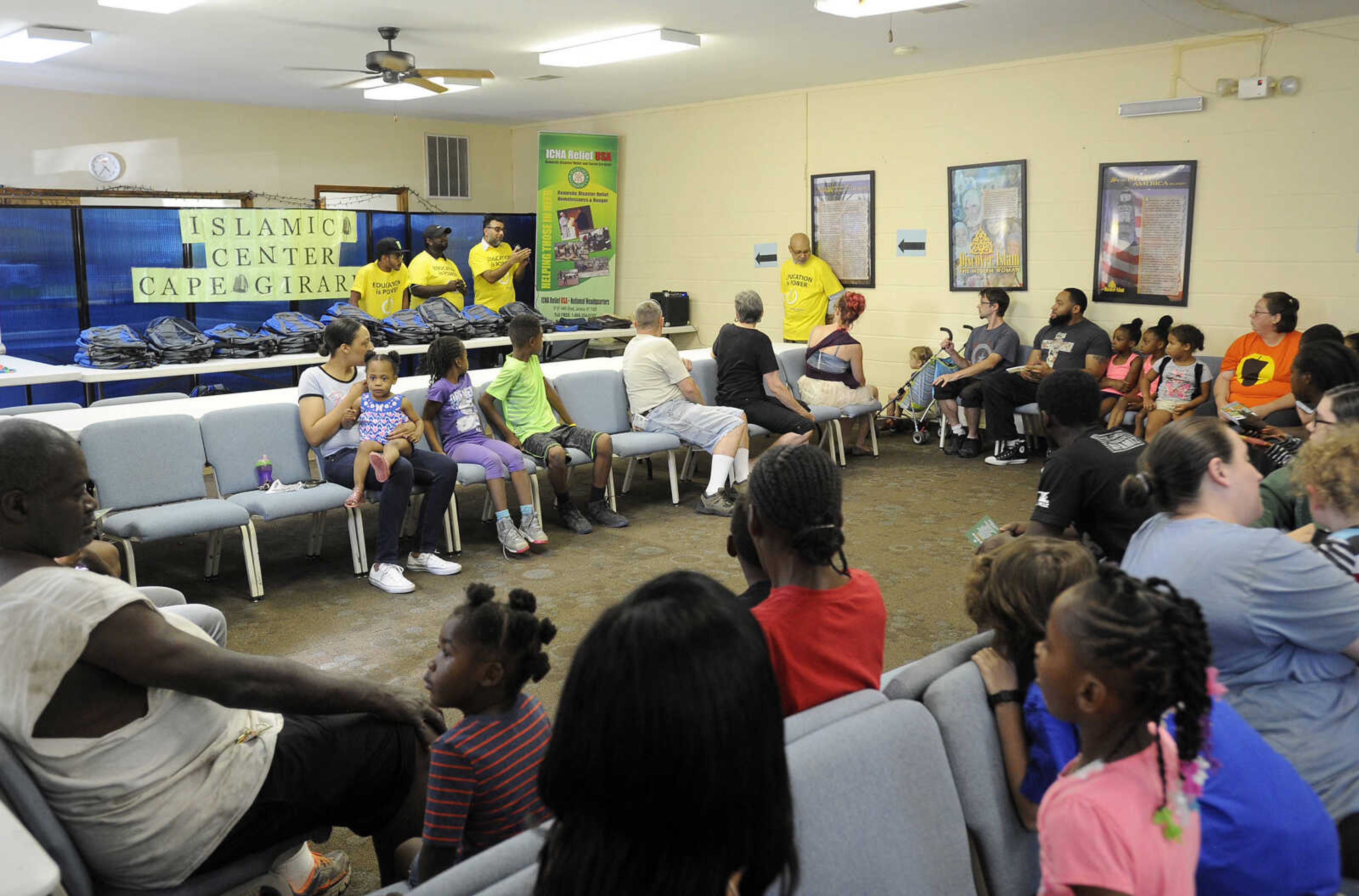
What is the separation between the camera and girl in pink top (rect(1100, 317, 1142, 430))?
7008 millimetres

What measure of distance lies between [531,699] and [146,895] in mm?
725

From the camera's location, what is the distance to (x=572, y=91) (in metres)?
9.55

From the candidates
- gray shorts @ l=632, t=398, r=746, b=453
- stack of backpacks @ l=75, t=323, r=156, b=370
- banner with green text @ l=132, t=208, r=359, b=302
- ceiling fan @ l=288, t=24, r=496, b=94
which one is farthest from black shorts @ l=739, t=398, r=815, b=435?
banner with green text @ l=132, t=208, r=359, b=302

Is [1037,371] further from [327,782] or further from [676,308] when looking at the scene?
[327,782]

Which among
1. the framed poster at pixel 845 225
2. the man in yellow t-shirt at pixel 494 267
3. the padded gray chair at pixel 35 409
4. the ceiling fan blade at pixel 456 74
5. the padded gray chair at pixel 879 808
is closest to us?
the padded gray chair at pixel 879 808

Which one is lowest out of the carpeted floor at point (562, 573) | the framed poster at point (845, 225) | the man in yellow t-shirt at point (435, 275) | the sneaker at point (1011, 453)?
the carpeted floor at point (562, 573)

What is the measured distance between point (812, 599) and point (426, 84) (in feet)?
20.8

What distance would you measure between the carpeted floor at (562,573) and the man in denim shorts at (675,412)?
399 mm

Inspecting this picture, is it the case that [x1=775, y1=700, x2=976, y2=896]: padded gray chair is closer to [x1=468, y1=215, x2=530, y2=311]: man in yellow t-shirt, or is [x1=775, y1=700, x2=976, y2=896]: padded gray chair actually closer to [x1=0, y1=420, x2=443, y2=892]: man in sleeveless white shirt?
[x1=0, y1=420, x2=443, y2=892]: man in sleeveless white shirt

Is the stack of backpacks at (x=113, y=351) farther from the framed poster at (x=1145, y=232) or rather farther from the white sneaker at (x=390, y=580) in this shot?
the framed poster at (x=1145, y=232)

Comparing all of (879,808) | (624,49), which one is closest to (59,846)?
(879,808)

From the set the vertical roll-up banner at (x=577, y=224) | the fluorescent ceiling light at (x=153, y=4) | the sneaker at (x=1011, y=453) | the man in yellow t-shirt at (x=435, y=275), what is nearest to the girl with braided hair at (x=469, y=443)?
the fluorescent ceiling light at (x=153, y=4)

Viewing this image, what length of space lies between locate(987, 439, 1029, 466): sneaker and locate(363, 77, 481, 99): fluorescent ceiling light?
15.9 ft

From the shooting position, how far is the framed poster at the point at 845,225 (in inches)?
354
